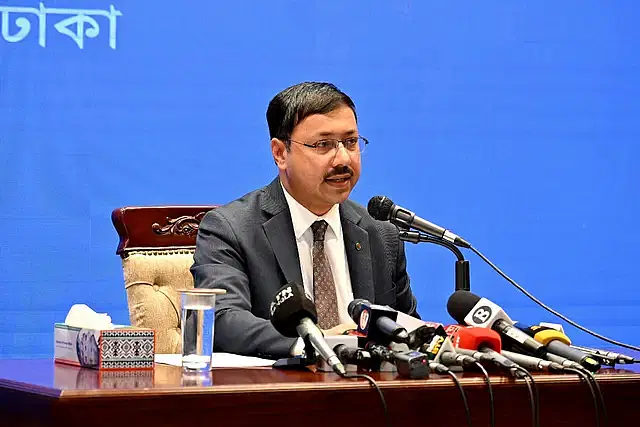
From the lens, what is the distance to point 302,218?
3211 millimetres

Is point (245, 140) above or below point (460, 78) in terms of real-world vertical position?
below

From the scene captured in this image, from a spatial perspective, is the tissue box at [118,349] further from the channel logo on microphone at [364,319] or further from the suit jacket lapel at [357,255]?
the suit jacket lapel at [357,255]

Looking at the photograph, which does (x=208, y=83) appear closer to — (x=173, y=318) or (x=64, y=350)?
(x=173, y=318)

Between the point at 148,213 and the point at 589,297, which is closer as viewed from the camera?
the point at 148,213

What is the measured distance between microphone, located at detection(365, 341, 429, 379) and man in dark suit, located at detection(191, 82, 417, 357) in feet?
3.07

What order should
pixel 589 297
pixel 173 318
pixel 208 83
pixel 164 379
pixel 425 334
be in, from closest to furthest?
pixel 164 379
pixel 425 334
pixel 173 318
pixel 208 83
pixel 589 297

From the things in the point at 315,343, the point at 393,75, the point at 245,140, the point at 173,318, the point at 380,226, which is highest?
the point at 393,75

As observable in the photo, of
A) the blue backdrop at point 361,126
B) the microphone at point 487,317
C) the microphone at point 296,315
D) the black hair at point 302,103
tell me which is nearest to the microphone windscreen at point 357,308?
the microphone at point 296,315

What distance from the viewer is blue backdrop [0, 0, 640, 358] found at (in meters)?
3.69

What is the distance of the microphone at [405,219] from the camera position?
103 inches

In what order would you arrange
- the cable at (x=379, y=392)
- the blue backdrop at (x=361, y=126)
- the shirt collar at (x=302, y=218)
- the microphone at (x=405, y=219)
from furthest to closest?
the blue backdrop at (x=361, y=126) → the shirt collar at (x=302, y=218) → the microphone at (x=405, y=219) → the cable at (x=379, y=392)

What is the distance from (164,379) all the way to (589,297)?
2584 millimetres

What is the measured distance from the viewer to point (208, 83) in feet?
12.7

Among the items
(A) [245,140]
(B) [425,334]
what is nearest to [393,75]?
(A) [245,140]
